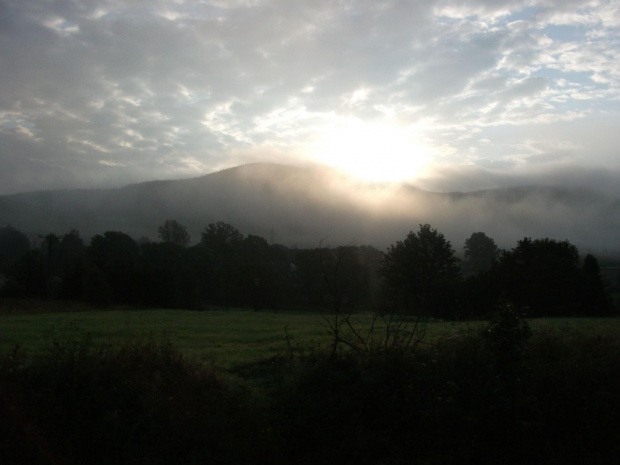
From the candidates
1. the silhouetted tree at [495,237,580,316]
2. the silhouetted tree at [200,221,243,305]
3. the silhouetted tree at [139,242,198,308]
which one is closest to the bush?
the silhouetted tree at [495,237,580,316]

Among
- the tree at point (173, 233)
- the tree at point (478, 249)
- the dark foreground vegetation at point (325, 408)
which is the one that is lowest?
the dark foreground vegetation at point (325, 408)

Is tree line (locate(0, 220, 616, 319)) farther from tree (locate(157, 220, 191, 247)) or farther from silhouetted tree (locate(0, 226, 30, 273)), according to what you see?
silhouetted tree (locate(0, 226, 30, 273))

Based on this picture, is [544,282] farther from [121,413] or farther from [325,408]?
[121,413]

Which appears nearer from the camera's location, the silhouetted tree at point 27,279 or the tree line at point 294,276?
the tree line at point 294,276

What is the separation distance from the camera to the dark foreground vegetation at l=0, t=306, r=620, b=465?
6.72m

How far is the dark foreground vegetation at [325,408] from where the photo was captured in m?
6.72

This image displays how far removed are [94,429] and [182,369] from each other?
6.19 feet

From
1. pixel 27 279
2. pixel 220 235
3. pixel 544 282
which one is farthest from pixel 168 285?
pixel 544 282

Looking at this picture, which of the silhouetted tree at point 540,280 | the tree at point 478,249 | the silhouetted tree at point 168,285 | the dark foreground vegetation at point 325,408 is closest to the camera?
the dark foreground vegetation at point 325,408

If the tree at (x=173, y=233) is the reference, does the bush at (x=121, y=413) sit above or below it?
below

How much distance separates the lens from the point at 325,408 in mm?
7656

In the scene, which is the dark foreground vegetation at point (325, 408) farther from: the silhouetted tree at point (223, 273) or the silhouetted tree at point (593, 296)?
the silhouetted tree at point (223, 273)

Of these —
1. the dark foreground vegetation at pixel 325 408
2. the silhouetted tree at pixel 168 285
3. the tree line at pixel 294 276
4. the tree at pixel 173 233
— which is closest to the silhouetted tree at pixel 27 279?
the tree line at pixel 294 276

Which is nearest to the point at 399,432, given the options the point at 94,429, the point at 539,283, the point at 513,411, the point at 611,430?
the point at 513,411
